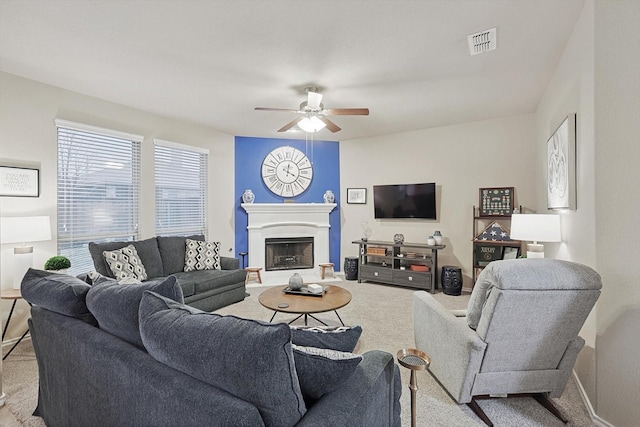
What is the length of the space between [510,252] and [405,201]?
177cm

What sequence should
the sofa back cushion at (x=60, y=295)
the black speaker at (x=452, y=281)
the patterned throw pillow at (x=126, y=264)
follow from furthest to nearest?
the black speaker at (x=452, y=281) → the patterned throw pillow at (x=126, y=264) → the sofa back cushion at (x=60, y=295)

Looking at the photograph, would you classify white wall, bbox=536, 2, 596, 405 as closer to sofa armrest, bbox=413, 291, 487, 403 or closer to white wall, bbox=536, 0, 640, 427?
white wall, bbox=536, 0, 640, 427

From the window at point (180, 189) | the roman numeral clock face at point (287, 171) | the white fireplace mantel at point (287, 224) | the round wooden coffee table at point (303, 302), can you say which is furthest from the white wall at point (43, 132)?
the round wooden coffee table at point (303, 302)

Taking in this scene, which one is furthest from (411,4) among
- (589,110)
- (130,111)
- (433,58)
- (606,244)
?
(130,111)

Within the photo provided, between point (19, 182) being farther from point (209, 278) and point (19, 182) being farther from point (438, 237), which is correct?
point (438, 237)

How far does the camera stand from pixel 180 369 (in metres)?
1.06

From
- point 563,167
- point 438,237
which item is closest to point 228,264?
point 438,237

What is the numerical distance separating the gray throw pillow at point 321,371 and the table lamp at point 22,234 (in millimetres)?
3077

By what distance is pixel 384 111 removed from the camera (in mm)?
4297

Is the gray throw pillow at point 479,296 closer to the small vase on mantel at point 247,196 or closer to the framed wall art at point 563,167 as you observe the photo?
the framed wall art at point 563,167

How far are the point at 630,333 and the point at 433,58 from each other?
244 centimetres

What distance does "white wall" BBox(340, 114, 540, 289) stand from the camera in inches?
180

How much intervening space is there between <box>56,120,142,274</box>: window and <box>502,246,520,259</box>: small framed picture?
207 inches

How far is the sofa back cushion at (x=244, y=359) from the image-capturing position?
0.91 m
